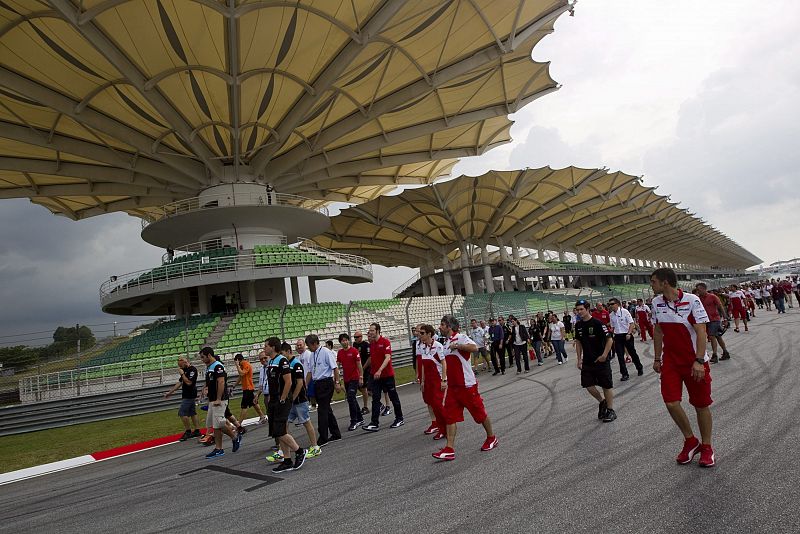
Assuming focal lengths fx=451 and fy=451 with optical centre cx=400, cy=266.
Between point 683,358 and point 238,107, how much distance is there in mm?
22829

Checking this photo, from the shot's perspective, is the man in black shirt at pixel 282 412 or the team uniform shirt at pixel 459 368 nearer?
the team uniform shirt at pixel 459 368

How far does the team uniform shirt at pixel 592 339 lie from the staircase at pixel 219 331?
56.9ft

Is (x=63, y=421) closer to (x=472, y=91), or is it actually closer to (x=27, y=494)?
(x=27, y=494)

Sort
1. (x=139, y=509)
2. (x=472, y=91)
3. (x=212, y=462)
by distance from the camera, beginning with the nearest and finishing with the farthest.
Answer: (x=139, y=509), (x=212, y=462), (x=472, y=91)

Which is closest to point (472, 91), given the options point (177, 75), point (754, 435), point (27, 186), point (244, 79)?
point (244, 79)

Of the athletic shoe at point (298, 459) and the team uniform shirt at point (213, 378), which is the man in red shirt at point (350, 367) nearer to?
the team uniform shirt at point (213, 378)

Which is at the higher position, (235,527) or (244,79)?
(244,79)

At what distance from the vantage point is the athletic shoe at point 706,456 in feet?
13.0

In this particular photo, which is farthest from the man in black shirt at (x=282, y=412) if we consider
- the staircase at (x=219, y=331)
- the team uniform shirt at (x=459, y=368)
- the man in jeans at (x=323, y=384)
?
the staircase at (x=219, y=331)

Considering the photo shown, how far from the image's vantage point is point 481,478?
448 cm

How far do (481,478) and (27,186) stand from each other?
35715 millimetres

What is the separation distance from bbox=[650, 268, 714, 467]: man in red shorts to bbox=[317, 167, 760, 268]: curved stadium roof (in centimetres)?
3673

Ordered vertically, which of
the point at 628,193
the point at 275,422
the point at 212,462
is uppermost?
the point at 628,193

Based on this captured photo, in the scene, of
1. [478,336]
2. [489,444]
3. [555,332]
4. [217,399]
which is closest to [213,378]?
[217,399]
